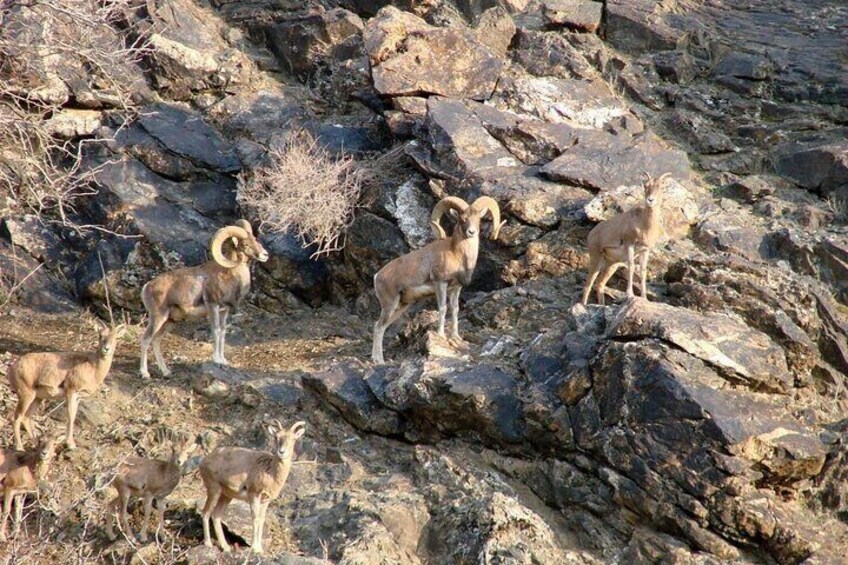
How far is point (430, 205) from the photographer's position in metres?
18.5

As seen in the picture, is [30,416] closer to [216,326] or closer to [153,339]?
[153,339]

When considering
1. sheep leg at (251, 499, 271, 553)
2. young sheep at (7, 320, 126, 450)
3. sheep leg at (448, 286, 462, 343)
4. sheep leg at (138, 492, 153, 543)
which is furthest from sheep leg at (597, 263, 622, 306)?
sheep leg at (138, 492, 153, 543)

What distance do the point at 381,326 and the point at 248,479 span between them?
4828 mm

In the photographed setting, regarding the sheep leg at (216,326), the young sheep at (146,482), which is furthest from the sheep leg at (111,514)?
the sheep leg at (216,326)

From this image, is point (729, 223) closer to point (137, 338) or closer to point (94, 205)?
point (137, 338)

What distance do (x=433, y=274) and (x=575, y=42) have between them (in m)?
8.79

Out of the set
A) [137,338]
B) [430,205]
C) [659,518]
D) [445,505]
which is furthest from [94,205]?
[659,518]

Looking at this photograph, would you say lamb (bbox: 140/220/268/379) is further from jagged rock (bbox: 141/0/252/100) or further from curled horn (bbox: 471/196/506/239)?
jagged rock (bbox: 141/0/252/100)

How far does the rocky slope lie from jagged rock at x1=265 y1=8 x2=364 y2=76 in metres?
0.07

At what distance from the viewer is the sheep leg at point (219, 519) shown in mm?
11836

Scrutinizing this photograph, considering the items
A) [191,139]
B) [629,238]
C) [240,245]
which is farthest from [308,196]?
[629,238]

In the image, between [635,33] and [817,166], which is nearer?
[817,166]

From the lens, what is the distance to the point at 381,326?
52.9 feet

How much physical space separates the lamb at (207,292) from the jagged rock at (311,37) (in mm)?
7936
